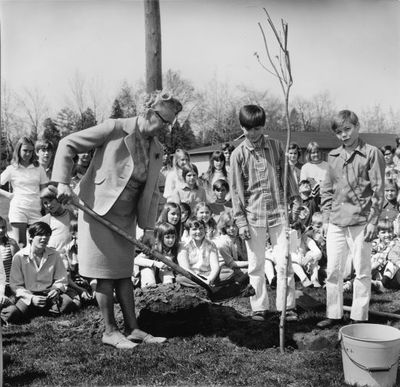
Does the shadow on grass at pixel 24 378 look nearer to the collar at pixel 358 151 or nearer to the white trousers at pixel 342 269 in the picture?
the white trousers at pixel 342 269

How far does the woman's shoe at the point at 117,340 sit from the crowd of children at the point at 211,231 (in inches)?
33.4

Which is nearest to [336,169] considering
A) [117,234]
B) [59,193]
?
[117,234]

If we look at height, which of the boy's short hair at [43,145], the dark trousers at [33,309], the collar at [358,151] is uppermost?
the boy's short hair at [43,145]

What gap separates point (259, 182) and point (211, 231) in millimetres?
1982

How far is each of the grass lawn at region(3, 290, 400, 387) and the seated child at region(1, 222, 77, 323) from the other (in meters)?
0.22

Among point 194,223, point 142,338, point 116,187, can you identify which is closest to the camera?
point 116,187

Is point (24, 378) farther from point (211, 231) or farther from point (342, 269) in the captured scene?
point (211, 231)

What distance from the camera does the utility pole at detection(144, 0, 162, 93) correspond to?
4625mm

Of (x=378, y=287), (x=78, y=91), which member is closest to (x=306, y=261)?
(x=378, y=287)

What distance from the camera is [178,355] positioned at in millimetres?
3855

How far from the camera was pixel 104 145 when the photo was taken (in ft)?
13.2

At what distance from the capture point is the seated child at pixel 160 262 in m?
5.89

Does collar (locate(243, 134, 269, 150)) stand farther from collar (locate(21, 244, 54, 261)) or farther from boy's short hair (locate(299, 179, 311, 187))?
boy's short hair (locate(299, 179, 311, 187))

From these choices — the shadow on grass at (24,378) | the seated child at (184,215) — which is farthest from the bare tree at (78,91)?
the shadow on grass at (24,378)
